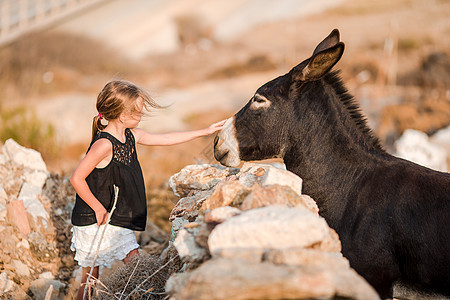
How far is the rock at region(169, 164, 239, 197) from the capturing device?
4023mm

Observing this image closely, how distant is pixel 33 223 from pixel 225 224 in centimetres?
300

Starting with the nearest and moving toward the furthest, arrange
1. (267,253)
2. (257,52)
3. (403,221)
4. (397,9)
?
1. (267,253)
2. (403,221)
3. (257,52)
4. (397,9)

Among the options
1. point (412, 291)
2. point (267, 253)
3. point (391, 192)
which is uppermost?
point (267, 253)

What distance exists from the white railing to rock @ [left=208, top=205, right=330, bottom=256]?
18673 mm

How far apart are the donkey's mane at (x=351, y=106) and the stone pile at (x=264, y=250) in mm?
938

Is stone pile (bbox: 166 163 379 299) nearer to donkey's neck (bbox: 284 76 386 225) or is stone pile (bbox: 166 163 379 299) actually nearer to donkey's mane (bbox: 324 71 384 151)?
donkey's neck (bbox: 284 76 386 225)

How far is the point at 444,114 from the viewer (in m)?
14.1

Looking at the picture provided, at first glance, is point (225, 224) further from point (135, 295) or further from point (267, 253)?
point (135, 295)

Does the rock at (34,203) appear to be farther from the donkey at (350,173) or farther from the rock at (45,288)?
the donkey at (350,173)

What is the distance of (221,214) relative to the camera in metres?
2.59

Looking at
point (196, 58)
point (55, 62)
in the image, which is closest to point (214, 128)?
point (55, 62)

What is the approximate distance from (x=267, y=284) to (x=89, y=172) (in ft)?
6.38

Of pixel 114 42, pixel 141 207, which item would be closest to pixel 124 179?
pixel 141 207

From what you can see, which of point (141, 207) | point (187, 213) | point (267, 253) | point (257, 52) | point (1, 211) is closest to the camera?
point (267, 253)
